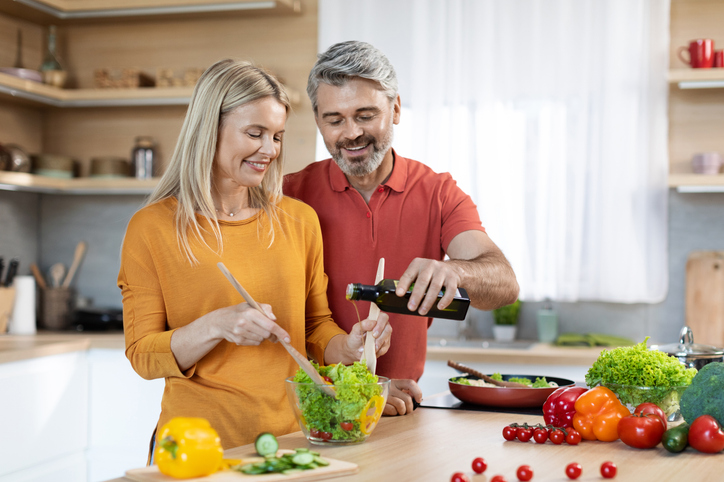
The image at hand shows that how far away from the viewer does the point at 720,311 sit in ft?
11.1

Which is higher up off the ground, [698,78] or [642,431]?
[698,78]

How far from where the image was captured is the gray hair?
1911 mm

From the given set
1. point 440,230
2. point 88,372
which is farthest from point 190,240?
point 88,372

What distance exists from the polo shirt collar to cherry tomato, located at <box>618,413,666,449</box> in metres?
0.92

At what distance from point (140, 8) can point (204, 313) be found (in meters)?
2.54

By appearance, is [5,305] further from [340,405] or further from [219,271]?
[340,405]

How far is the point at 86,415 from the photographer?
3.23 metres

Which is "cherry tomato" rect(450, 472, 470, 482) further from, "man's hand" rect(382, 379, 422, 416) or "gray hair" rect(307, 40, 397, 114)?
"gray hair" rect(307, 40, 397, 114)

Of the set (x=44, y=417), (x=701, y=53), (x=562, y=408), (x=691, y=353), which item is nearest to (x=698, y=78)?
(x=701, y=53)

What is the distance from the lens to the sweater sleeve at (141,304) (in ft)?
5.48

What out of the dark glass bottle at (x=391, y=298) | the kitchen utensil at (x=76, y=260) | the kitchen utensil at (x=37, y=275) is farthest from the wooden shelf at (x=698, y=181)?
the kitchen utensil at (x=37, y=275)

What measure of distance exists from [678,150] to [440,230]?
1973 mm

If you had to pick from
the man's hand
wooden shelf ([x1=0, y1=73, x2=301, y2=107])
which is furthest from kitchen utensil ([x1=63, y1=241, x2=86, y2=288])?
the man's hand

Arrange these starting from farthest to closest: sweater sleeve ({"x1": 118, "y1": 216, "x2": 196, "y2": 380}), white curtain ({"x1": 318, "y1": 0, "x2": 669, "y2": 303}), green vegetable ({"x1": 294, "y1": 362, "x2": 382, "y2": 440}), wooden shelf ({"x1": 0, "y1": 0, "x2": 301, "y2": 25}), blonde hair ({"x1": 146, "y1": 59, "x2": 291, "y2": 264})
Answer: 1. wooden shelf ({"x1": 0, "y1": 0, "x2": 301, "y2": 25})
2. white curtain ({"x1": 318, "y1": 0, "x2": 669, "y2": 303})
3. blonde hair ({"x1": 146, "y1": 59, "x2": 291, "y2": 264})
4. sweater sleeve ({"x1": 118, "y1": 216, "x2": 196, "y2": 380})
5. green vegetable ({"x1": 294, "y1": 362, "x2": 382, "y2": 440})
